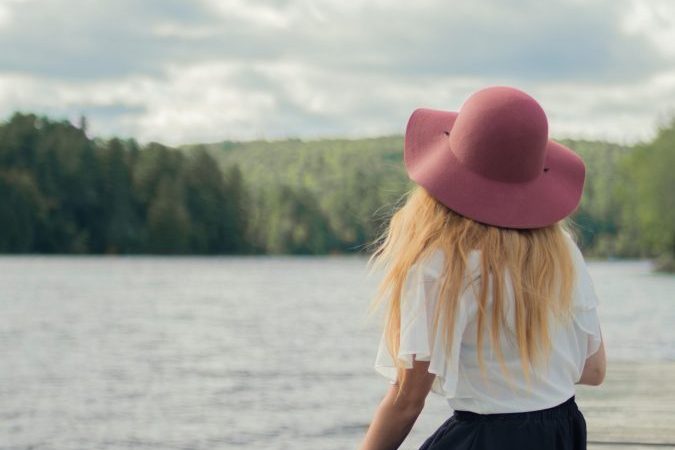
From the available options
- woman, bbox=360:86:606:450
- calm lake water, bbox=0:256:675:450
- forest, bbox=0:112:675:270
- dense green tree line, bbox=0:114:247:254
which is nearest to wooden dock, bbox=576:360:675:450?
calm lake water, bbox=0:256:675:450

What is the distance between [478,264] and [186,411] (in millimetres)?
11897

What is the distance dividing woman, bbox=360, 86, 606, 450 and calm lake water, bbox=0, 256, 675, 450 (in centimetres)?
32

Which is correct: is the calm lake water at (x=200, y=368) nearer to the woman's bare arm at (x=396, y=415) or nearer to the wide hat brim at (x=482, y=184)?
the woman's bare arm at (x=396, y=415)

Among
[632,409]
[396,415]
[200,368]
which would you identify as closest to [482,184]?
[396,415]

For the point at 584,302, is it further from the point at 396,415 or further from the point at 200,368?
the point at 200,368

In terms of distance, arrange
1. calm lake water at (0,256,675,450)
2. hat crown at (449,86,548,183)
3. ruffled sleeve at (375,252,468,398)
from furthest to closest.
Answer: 1. calm lake water at (0,256,675,450)
2. hat crown at (449,86,548,183)
3. ruffled sleeve at (375,252,468,398)

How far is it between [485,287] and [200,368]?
57.2 ft

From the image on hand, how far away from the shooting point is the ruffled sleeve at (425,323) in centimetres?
230

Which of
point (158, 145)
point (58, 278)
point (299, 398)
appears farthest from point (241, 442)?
point (158, 145)

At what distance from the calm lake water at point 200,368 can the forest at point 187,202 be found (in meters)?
35.3

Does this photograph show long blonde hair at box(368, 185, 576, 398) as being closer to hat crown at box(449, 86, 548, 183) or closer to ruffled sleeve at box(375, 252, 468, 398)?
ruffled sleeve at box(375, 252, 468, 398)

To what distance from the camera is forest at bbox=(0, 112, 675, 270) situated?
8600 cm

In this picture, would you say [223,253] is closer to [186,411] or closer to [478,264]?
[186,411]

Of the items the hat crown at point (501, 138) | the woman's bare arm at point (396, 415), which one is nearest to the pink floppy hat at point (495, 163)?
the hat crown at point (501, 138)
